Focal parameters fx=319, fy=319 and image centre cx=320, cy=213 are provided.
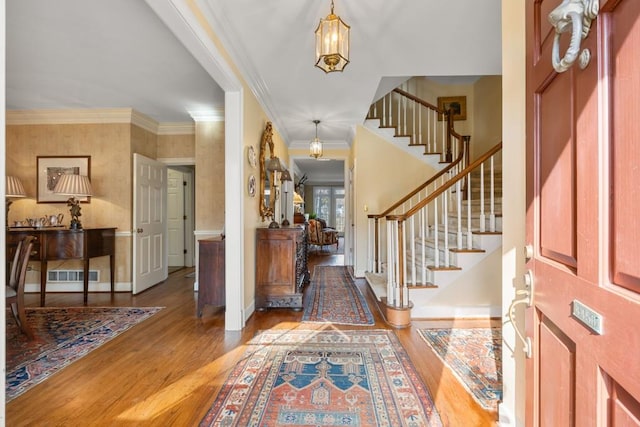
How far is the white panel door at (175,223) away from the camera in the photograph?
6500 mm

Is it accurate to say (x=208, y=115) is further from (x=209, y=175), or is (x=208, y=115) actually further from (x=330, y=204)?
(x=330, y=204)

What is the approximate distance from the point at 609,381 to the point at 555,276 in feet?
0.95

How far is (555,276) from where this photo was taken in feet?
2.97

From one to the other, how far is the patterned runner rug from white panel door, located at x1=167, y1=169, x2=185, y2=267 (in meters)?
2.99

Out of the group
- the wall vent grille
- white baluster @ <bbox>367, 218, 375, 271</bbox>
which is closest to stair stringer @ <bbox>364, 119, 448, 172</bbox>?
white baluster @ <bbox>367, 218, 375, 271</bbox>

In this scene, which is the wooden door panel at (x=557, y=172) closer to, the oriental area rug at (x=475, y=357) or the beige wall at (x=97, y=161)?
the oriental area rug at (x=475, y=357)

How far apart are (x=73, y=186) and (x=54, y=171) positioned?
719 mm

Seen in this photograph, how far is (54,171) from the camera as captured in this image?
442 centimetres

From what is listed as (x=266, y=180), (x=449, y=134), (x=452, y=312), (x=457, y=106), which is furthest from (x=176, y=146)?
(x=457, y=106)

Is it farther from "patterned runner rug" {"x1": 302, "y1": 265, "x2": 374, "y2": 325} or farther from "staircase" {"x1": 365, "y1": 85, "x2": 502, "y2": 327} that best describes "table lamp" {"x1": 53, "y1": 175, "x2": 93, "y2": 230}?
"staircase" {"x1": 365, "y1": 85, "x2": 502, "y2": 327}

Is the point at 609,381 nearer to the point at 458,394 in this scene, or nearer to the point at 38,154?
the point at 458,394

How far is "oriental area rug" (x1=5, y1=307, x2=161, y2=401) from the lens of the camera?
2.16m

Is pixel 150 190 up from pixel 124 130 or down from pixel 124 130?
down

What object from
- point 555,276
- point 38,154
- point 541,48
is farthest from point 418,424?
point 38,154
